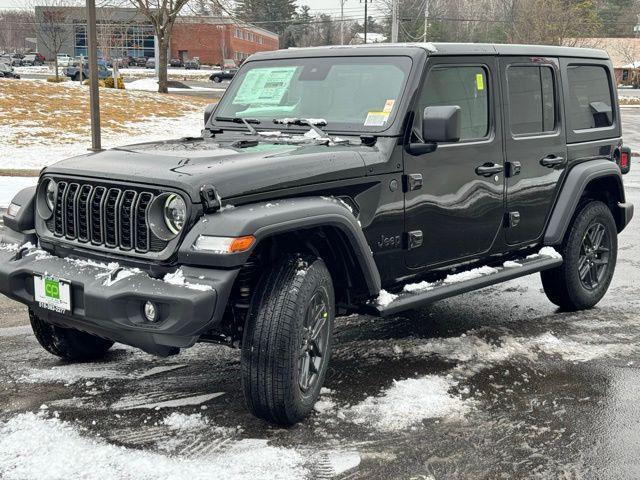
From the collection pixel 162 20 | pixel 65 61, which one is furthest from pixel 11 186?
pixel 65 61

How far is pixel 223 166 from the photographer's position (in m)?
3.90

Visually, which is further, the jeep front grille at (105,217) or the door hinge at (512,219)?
the door hinge at (512,219)

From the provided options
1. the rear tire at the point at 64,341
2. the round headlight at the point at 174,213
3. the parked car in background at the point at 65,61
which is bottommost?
the rear tire at the point at 64,341

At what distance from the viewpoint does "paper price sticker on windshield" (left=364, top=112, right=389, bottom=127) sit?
15.5 feet

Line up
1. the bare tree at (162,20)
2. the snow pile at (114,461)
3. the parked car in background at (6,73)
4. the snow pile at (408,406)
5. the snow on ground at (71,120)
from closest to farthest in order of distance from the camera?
the snow pile at (114,461), the snow pile at (408,406), the snow on ground at (71,120), the bare tree at (162,20), the parked car in background at (6,73)

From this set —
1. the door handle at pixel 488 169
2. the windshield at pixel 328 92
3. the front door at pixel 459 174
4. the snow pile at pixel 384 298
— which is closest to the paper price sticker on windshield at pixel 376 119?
the windshield at pixel 328 92

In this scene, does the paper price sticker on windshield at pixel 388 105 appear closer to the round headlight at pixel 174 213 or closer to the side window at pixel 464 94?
the side window at pixel 464 94

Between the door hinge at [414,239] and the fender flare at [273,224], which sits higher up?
the fender flare at [273,224]

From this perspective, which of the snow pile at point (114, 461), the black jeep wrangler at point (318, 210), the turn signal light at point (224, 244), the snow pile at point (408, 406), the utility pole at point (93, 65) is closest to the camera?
the snow pile at point (114, 461)

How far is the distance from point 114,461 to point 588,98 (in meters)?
4.52

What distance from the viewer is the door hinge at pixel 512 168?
5.39m

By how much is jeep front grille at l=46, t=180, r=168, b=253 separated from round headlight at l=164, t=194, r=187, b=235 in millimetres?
76

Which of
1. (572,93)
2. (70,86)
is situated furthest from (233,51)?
(572,93)

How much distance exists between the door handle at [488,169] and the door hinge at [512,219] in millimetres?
333
